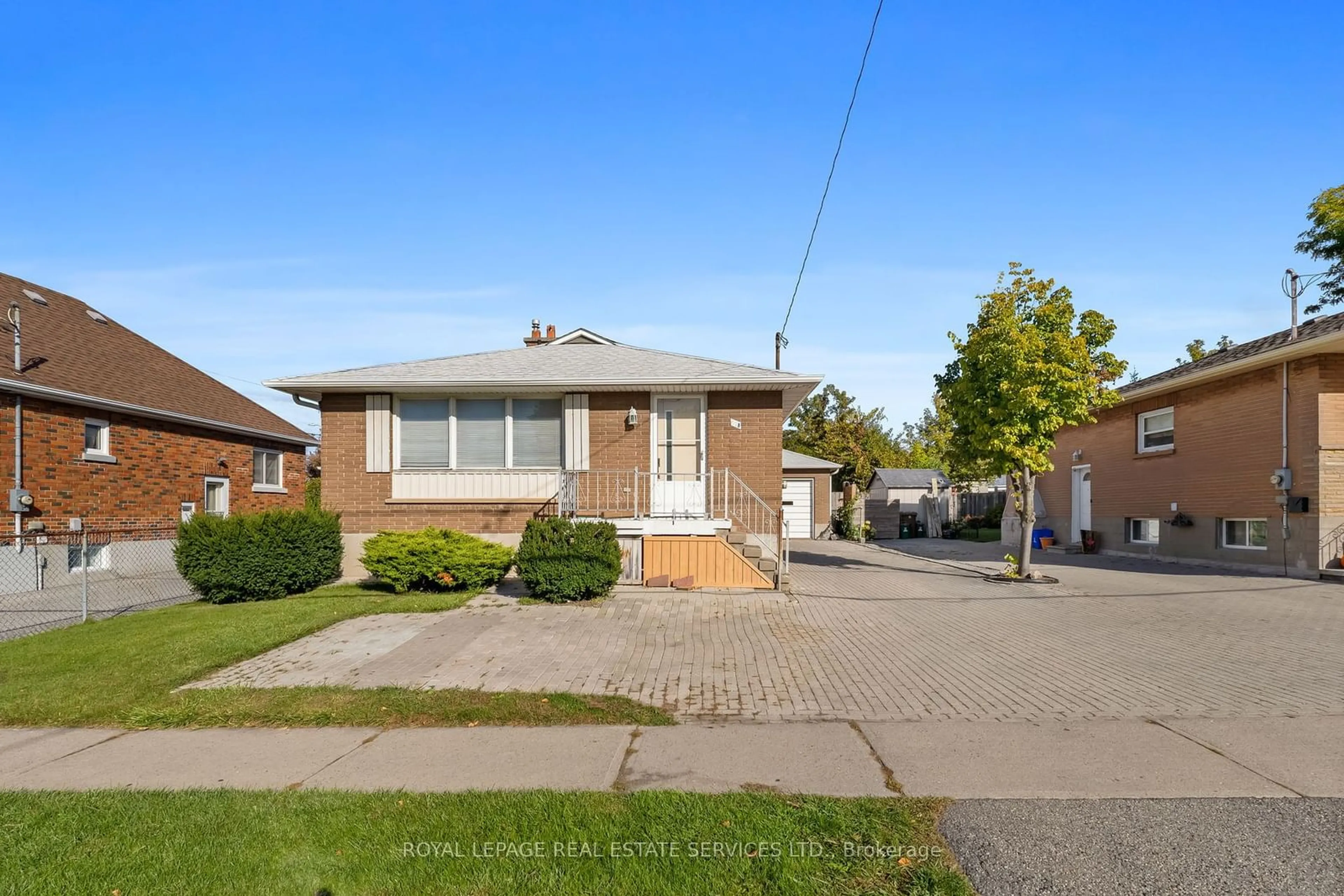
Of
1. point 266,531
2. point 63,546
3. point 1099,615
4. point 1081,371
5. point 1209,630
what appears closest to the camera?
point 1209,630

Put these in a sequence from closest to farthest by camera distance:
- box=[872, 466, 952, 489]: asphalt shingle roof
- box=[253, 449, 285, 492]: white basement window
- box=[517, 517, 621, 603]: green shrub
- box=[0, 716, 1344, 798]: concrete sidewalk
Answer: box=[0, 716, 1344, 798]: concrete sidewalk → box=[517, 517, 621, 603]: green shrub → box=[253, 449, 285, 492]: white basement window → box=[872, 466, 952, 489]: asphalt shingle roof

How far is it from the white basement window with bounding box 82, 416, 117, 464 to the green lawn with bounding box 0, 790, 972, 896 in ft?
45.1

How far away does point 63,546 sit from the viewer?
1498 centimetres

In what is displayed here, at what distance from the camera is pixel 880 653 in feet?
27.2

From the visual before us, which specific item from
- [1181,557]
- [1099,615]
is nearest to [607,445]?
[1099,615]

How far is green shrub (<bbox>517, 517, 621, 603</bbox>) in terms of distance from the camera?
11.4 m

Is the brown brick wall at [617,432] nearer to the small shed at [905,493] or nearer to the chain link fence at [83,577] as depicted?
the chain link fence at [83,577]

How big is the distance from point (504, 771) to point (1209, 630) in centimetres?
897

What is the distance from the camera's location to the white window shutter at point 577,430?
14.4 m

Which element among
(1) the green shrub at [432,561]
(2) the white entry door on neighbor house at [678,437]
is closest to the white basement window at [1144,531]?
(2) the white entry door on neighbor house at [678,437]

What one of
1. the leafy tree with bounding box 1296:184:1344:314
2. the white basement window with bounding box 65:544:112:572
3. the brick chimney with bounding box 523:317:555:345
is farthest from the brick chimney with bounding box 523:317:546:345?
the leafy tree with bounding box 1296:184:1344:314

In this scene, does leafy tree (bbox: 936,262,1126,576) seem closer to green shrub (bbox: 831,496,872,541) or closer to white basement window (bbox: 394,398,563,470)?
white basement window (bbox: 394,398,563,470)

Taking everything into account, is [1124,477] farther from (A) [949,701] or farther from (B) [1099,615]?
(A) [949,701]

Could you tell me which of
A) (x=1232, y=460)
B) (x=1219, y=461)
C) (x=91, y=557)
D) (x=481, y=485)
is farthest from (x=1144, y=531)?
(x=91, y=557)
